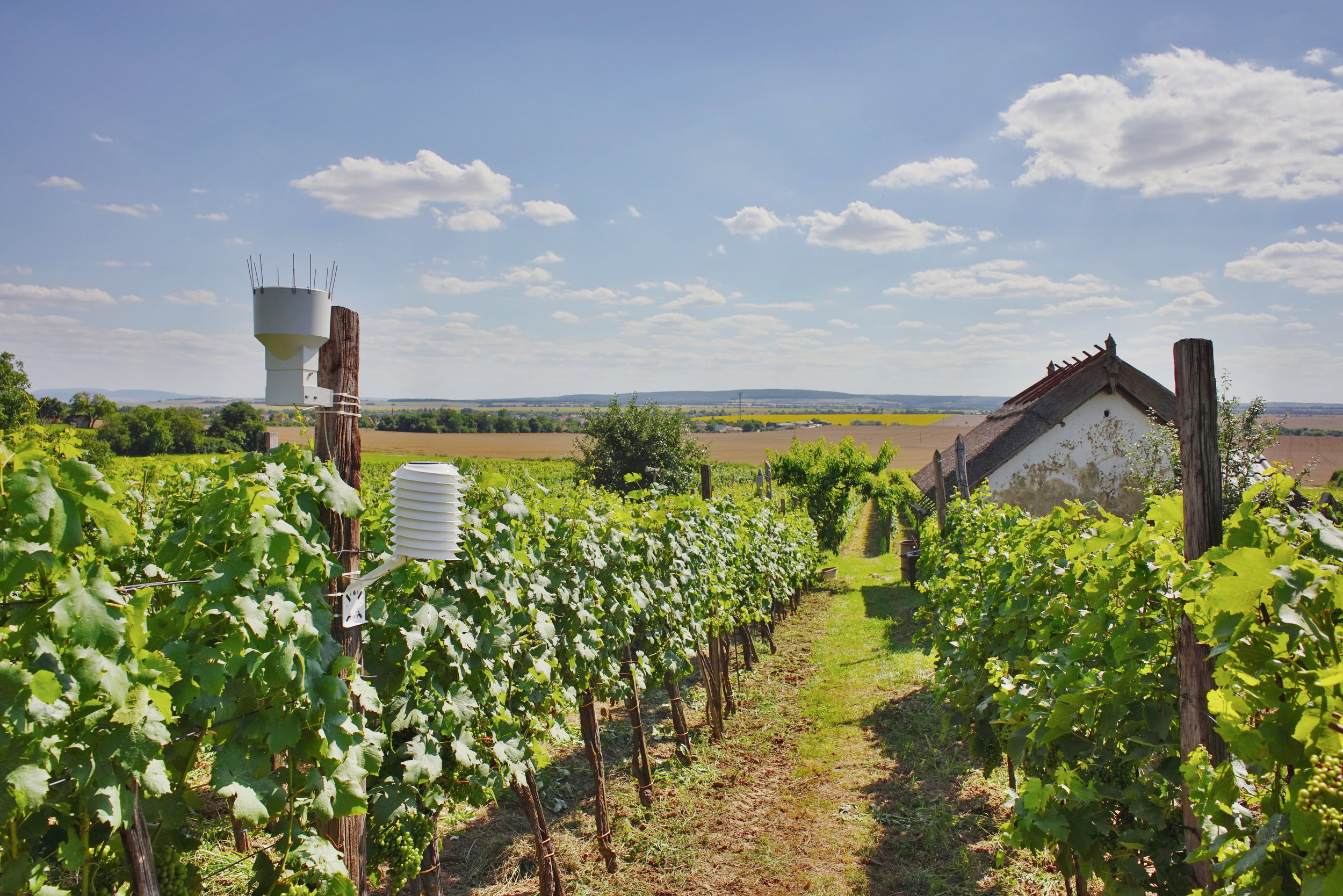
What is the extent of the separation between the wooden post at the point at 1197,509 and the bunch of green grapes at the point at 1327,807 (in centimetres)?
110

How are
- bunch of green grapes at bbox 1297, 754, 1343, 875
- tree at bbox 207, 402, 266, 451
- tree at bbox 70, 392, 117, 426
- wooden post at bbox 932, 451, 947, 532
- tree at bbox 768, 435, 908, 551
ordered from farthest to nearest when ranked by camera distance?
tree at bbox 207, 402, 266, 451 → tree at bbox 70, 392, 117, 426 → tree at bbox 768, 435, 908, 551 → wooden post at bbox 932, 451, 947, 532 → bunch of green grapes at bbox 1297, 754, 1343, 875

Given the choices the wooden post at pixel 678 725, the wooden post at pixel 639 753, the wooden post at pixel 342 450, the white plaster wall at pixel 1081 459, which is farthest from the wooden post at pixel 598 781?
the white plaster wall at pixel 1081 459

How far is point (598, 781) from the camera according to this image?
13.1 feet

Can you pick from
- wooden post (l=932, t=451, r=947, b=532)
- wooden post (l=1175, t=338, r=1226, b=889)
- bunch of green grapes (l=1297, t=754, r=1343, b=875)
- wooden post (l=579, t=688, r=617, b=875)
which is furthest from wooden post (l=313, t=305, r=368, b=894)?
wooden post (l=932, t=451, r=947, b=532)

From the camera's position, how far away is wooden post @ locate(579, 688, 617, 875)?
396 cm

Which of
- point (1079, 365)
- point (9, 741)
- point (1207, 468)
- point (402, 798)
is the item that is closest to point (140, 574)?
point (402, 798)

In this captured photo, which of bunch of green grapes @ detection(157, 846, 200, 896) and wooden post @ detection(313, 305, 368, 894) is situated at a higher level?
wooden post @ detection(313, 305, 368, 894)

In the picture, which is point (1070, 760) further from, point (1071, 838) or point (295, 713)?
point (295, 713)

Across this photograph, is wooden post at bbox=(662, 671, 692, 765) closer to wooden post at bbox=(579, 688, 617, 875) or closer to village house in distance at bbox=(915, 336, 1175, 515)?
wooden post at bbox=(579, 688, 617, 875)

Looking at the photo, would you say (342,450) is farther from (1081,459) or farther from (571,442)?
(571,442)

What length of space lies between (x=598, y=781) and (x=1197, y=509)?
10.1ft

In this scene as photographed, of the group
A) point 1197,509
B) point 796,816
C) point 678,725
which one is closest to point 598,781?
point 796,816

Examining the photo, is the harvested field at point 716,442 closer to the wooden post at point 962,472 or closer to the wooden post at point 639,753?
the wooden post at point 962,472

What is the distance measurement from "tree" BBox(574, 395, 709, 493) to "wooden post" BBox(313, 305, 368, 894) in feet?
64.4
